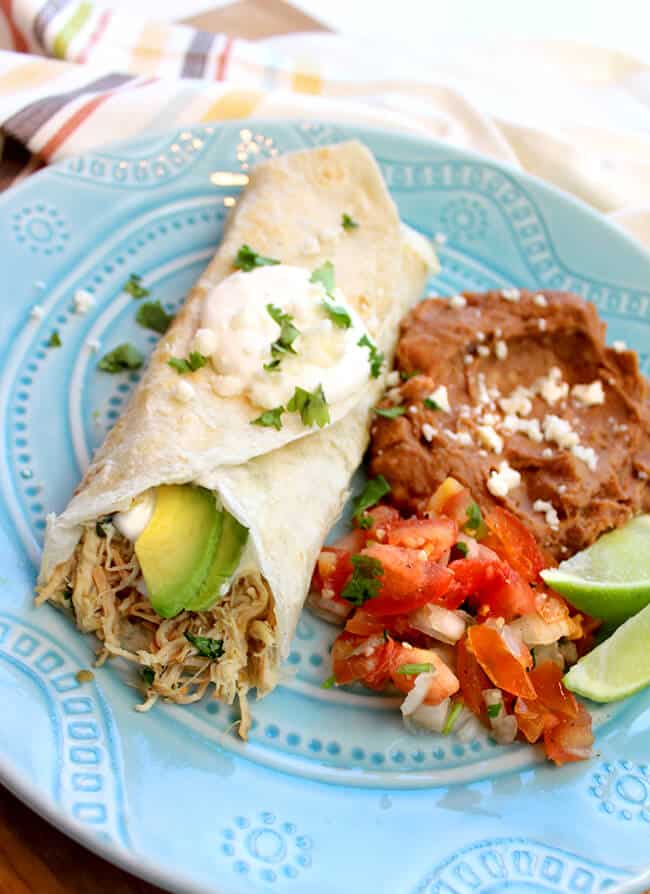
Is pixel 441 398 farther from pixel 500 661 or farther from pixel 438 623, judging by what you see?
pixel 500 661

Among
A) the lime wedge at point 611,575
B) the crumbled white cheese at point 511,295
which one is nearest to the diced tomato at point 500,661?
the lime wedge at point 611,575

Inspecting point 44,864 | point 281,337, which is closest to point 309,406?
point 281,337

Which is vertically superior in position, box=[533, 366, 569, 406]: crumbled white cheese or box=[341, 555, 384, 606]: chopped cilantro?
box=[533, 366, 569, 406]: crumbled white cheese

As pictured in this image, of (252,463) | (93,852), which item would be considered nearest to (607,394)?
(252,463)

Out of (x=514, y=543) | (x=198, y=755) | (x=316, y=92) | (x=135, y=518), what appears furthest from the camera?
(x=316, y=92)

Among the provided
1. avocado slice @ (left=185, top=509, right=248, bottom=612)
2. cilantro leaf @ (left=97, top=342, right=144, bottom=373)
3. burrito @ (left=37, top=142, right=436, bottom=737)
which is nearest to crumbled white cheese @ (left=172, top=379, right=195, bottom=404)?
burrito @ (left=37, top=142, right=436, bottom=737)

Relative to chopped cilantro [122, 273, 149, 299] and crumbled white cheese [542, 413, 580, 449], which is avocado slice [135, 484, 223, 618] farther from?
crumbled white cheese [542, 413, 580, 449]
